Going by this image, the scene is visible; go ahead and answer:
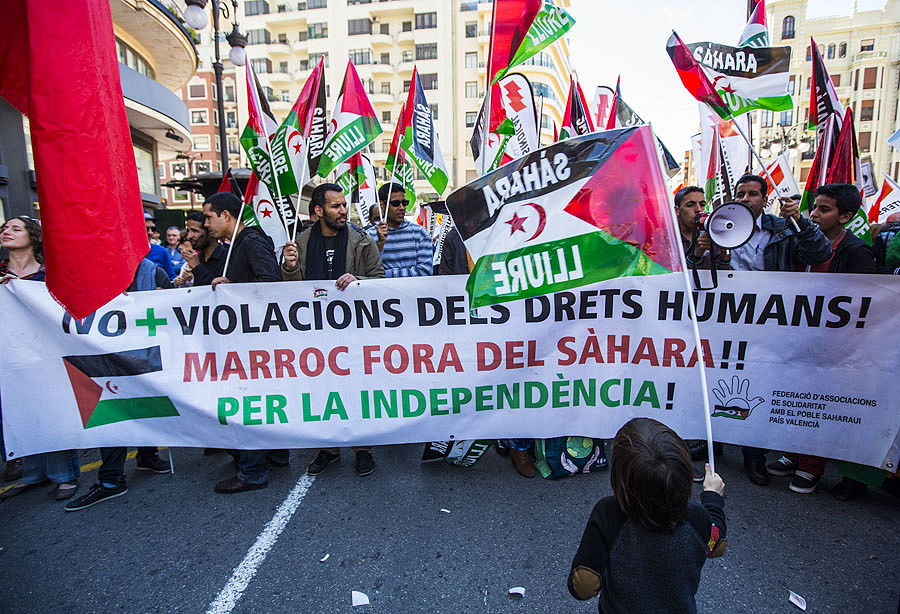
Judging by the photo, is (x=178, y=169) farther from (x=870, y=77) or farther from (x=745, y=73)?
(x=870, y=77)

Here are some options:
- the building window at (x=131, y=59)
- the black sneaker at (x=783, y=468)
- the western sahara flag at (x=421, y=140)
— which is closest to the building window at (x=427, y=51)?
the building window at (x=131, y=59)

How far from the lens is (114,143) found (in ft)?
5.45

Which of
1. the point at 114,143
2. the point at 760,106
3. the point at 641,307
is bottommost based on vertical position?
the point at 641,307

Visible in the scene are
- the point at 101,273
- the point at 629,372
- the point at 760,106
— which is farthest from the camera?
the point at 760,106

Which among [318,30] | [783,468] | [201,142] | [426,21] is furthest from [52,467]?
[201,142]

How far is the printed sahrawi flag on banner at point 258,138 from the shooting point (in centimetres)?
465

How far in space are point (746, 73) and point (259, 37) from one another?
2170 inches

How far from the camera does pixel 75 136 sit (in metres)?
1.56

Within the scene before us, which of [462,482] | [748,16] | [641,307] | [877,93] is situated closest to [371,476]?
[462,482]

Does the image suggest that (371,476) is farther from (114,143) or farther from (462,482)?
(114,143)

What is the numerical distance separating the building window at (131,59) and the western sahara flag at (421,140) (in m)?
14.0

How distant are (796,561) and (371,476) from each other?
8.89 feet

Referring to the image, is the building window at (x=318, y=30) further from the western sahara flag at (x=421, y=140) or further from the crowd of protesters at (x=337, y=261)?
A: the crowd of protesters at (x=337, y=261)

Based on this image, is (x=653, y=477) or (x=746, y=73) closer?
(x=653, y=477)
